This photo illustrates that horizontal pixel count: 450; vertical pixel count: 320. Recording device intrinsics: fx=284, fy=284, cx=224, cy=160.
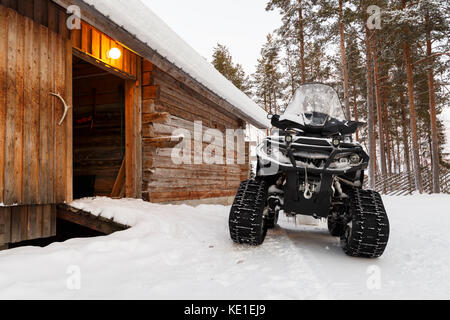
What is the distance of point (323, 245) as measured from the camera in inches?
137

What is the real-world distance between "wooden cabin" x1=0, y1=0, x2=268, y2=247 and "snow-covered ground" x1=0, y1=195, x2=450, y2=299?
1162mm

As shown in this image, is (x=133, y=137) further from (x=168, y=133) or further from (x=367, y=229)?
(x=367, y=229)

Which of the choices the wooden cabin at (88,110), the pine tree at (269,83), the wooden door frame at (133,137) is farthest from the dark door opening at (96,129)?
the pine tree at (269,83)

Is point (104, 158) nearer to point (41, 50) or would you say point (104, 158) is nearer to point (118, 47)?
point (118, 47)

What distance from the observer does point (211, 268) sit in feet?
8.09

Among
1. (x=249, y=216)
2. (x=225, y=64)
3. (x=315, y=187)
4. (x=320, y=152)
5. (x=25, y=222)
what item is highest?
(x=225, y=64)

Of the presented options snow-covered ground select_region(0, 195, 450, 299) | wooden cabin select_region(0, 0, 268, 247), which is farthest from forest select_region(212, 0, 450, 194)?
snow-covered ground select_region(0, 195, 450, 299)

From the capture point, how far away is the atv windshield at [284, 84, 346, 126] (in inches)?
141

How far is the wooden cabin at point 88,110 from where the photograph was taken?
338 centimetres

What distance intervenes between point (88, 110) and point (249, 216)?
5915mm

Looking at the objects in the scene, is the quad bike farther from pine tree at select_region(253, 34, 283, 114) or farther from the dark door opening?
pine tree at select_region(253, 34, 283, 114)

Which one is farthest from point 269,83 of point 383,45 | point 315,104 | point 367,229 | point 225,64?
point 367,229

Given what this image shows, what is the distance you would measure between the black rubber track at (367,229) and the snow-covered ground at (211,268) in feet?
0.36

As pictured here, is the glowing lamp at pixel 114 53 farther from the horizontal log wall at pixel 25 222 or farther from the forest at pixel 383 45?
the forest at pixel 383 45
